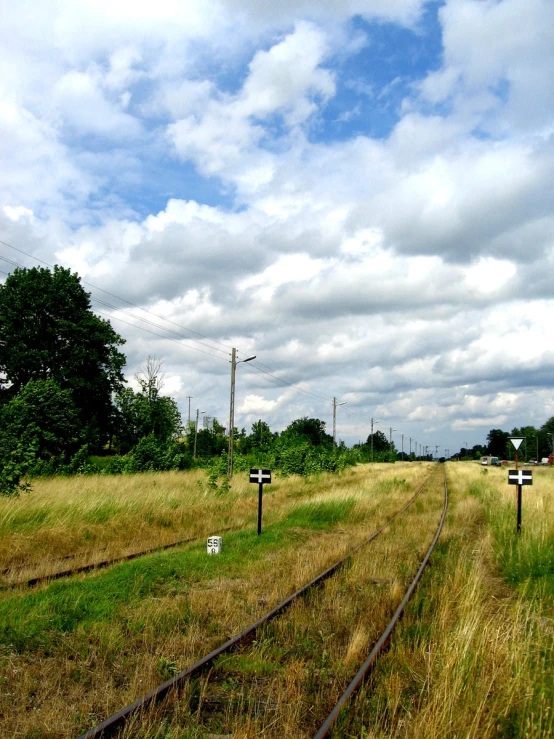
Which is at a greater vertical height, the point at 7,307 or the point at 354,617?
the point at 7,307

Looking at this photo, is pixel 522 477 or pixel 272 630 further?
pixel 522 477

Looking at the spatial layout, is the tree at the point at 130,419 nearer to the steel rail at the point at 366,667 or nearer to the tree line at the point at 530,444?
the steel rail at the point at 366,667

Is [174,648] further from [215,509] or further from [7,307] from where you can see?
[7,307]

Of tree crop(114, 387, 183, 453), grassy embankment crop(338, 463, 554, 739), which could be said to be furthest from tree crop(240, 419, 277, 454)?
grassy embankment crop(338, 463, 554, 739)

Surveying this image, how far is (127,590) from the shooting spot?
8.10m

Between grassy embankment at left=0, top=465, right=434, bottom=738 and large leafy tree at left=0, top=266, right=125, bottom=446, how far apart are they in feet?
64.8

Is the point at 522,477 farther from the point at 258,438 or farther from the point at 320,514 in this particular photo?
the point at 258,438

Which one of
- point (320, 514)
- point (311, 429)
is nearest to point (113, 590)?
point (320, 514)

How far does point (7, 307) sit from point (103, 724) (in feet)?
117

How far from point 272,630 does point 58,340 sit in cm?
3436

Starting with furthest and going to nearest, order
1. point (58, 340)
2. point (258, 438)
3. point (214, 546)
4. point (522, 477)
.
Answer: point (258, 438) < point (58, 340) < point (522, 477) < point (214, 546)

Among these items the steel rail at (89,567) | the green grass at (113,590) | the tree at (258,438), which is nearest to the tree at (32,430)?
the steel rail at (89,567)

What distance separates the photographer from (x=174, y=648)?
5.91 metres

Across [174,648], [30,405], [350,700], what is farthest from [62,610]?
[30,405]
